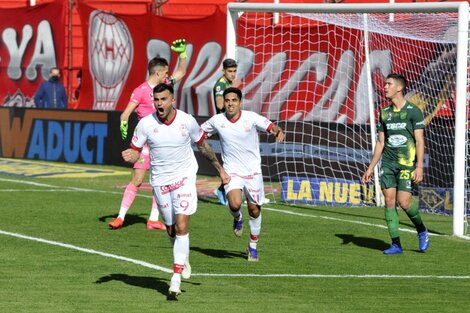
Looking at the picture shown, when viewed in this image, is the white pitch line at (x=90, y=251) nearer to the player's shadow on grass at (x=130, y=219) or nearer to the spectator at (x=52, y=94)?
the player's shadow on grass at (x=130, y=219)

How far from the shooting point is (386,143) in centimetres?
1602

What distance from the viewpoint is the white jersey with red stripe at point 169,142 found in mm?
12938

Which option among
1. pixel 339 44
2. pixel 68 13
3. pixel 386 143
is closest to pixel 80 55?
pixel 68 13

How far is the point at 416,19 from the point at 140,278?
916cm

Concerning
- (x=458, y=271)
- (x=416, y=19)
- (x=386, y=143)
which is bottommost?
(x=458, y=271)

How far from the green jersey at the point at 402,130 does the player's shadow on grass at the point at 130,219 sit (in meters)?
4.27

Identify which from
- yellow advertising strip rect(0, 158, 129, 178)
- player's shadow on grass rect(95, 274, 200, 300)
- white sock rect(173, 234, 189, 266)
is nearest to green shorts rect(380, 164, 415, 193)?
player's shadow on grass rect(95, 274, 200, 300)

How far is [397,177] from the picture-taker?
52.3 feet

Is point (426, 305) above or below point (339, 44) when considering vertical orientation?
below

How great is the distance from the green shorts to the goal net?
1.91 meters

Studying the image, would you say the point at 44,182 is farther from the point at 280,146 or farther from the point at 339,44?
the point at 339,44

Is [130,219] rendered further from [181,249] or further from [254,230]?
[181,249]

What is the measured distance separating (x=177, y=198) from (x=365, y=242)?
4916mm

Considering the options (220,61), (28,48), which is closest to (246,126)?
(220,61)
